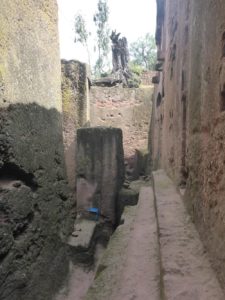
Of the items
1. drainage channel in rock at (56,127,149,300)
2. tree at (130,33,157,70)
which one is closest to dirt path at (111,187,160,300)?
drainage channel in rock at (56,127,149,300)

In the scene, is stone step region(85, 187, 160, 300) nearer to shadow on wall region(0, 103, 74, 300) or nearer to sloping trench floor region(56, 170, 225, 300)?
sloping trench floor region(56, 170, 225, 300)

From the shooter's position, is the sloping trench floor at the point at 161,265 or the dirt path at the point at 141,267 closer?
the sloping trench floor at the point at 161,265

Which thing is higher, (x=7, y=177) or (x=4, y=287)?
(x=7, y=177)

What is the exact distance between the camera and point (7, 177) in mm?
1997

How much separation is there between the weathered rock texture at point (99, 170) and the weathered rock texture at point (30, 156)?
3081mm

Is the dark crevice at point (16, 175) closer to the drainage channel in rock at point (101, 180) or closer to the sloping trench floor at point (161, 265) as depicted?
the sloping trench floor at point (161, 265)

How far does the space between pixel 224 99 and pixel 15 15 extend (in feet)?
4.71

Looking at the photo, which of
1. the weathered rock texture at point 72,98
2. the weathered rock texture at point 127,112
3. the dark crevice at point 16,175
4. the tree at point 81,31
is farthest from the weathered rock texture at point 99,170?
the tree at point 81,31

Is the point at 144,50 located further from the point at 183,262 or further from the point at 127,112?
the point at 183,262

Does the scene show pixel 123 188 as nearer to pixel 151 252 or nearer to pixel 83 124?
pixel 83 124

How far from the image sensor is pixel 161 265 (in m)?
1.78

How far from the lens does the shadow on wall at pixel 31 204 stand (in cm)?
189

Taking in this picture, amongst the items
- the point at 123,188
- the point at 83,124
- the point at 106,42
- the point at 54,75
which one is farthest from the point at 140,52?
the point at 54,75

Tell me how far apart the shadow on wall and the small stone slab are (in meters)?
1.72
